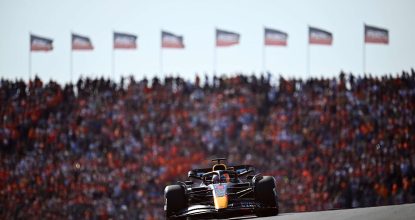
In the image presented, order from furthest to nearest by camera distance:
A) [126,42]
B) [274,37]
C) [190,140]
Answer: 1. [126,42]
2. [274,37]
3. [190,140]

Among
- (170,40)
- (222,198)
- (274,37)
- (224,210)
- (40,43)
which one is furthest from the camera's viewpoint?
(40,43)

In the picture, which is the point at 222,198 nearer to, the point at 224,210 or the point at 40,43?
the point at 224,210

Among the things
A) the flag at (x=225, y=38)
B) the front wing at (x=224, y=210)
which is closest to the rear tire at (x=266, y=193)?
the front wing at (x=224, y=210)

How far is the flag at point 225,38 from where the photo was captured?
1644 inches

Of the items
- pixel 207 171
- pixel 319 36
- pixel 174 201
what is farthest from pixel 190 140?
pixel 174 201

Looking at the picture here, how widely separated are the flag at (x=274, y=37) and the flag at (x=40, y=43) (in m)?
11.6

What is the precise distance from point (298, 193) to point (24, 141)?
12.7m

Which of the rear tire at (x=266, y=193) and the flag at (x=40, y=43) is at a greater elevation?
the flag at (x=40, y=43)

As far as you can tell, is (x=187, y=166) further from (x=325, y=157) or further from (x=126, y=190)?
(x=325, y=157)

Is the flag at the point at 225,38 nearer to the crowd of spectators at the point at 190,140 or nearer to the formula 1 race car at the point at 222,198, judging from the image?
the crowd of spectators at the point at 190,140

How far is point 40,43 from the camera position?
146ft

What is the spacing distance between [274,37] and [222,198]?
25.0 m

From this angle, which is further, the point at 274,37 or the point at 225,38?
the point at 225,38

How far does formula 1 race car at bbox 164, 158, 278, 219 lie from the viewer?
16.8 meters
